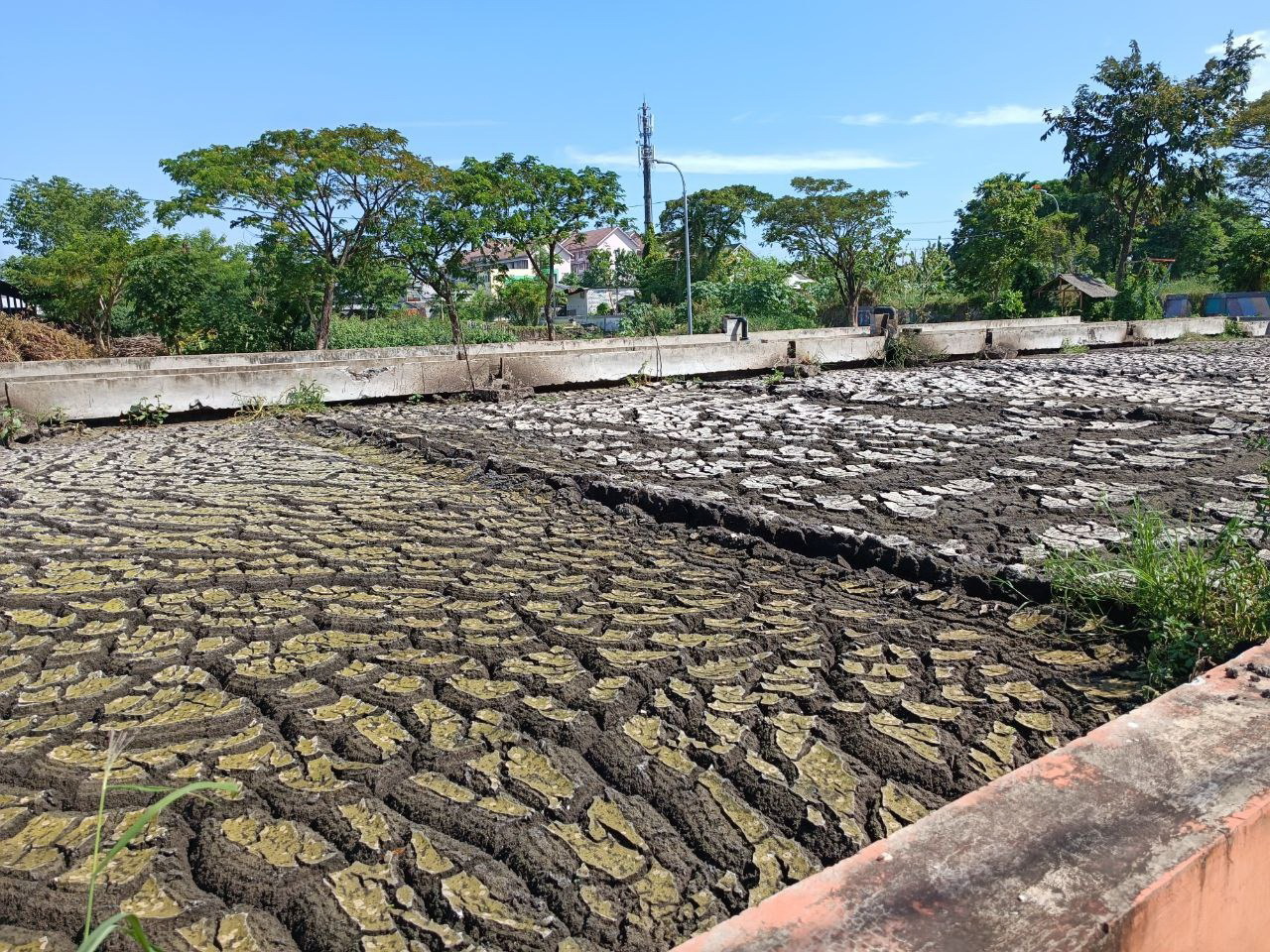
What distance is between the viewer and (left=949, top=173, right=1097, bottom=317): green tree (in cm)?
3095

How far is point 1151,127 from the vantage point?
31750 mm

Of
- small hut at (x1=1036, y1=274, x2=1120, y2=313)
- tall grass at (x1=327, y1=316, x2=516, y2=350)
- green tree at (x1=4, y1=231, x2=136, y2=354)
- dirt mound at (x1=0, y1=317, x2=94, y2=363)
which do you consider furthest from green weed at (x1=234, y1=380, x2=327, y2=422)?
small hut at (x1=1036, y1=274, x2=1120, y2=313)

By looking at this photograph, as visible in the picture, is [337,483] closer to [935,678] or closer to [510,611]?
[510,611]

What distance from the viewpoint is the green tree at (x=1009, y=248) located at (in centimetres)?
3095

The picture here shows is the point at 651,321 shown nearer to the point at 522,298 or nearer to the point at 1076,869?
the point at 522,298

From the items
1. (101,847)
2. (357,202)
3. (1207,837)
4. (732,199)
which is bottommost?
(101,847)

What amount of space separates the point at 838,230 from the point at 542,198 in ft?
51.5

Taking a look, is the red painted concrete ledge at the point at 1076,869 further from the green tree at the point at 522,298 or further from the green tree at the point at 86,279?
the green tree at the point at 522,298

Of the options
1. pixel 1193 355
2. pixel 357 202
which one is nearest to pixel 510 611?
pixel 1193 355

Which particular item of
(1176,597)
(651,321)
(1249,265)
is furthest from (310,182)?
(1249,265)

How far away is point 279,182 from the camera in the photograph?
1988cm

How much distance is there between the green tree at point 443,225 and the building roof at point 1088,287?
1771cm

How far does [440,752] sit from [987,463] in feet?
12.6

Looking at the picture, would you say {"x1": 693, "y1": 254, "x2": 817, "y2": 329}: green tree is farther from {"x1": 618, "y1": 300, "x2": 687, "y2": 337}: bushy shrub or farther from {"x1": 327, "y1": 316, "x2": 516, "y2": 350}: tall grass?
{"x1": 327, "y1": 316, "x2": 516, "y2": 350}: tall grass
